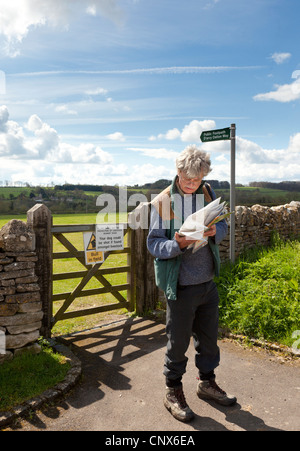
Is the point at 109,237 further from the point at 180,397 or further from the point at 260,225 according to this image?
the point at 260,225

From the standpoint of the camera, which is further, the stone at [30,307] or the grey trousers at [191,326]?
the stone at [30,307]

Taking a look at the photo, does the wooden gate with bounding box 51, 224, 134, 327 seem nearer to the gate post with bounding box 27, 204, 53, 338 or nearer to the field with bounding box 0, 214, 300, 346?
the gate post with bounding box 27, 204, 53, 338

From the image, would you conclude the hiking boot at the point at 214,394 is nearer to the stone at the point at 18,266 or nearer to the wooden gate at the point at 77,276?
the stone at the point at 18,266

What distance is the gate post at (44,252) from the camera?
16.8 ft

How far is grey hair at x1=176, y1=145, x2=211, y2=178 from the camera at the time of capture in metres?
2.96

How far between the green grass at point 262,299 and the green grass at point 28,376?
8.50ft

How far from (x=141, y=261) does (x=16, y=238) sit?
2.65 meters

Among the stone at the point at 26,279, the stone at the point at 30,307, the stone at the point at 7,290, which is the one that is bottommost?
→ the stone at the point at 30,307

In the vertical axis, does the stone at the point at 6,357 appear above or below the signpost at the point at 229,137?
below

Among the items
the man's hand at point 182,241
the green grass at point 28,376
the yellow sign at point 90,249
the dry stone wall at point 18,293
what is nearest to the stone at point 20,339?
the dry stone wall at point 18,293

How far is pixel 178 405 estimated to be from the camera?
333 centimetres

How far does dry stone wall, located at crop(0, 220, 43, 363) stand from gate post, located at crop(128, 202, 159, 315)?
231cm

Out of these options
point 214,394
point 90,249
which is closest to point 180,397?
point 214,394
